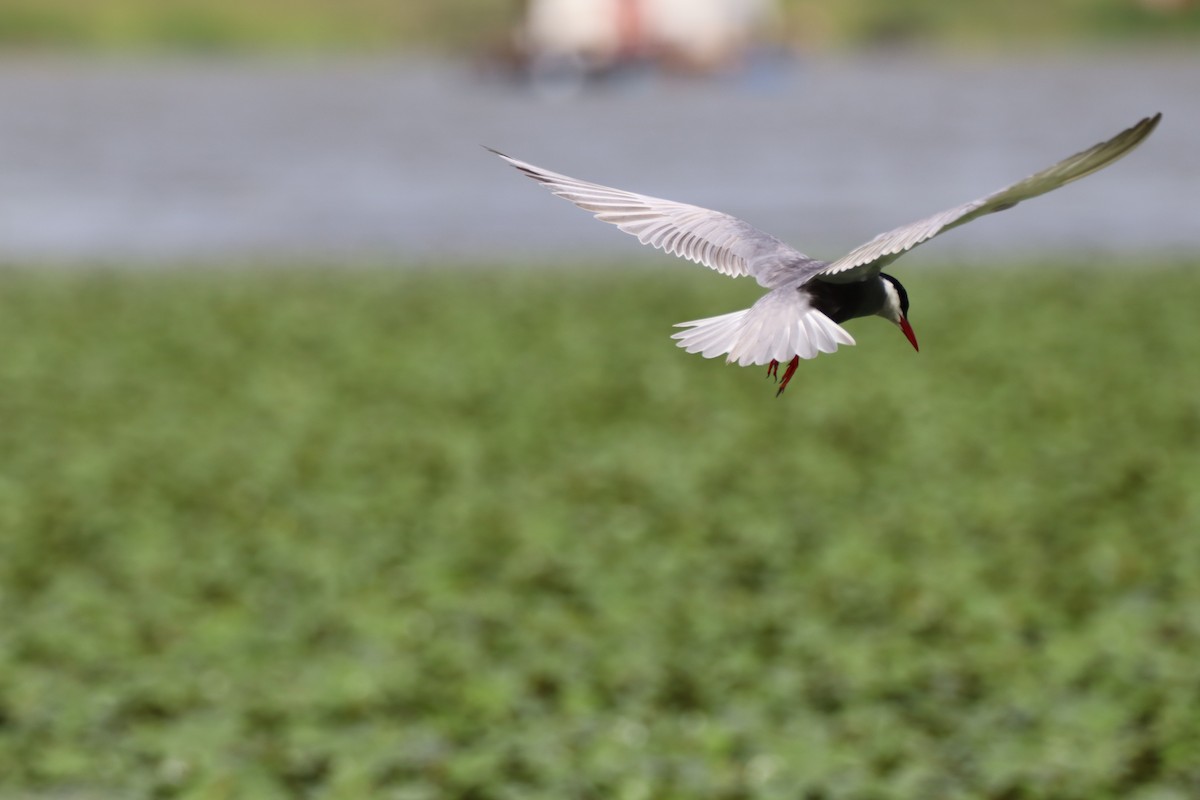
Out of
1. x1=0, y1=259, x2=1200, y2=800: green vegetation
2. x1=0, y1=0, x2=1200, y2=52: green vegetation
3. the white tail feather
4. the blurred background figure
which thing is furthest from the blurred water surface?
the white tail feather

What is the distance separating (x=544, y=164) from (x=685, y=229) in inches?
844

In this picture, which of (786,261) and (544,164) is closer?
(786,261)

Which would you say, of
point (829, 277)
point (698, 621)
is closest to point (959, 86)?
point (698, 621)

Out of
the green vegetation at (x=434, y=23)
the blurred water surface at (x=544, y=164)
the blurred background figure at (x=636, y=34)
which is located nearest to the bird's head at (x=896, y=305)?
the blurred water surface at (x=544, y=164)

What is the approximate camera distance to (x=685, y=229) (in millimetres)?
1146

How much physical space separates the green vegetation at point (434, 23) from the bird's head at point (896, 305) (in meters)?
54.2

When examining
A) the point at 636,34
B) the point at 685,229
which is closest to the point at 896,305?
the point at 685,229

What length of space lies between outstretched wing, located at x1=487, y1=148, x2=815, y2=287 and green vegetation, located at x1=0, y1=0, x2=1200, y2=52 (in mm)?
54038

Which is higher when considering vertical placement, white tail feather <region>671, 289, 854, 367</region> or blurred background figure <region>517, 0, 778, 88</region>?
blurred background figure <region>517, 0, 778, 88</region>

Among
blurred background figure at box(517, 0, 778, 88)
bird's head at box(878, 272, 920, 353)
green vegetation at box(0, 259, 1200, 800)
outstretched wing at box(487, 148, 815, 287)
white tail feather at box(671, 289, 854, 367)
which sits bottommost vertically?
green vegetation at box(0, 259, 1200, 800)

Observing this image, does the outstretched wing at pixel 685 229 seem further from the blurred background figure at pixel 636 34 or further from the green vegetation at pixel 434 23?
the green vegetation at pixel 434 23

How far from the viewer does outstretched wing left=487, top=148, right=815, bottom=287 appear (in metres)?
1.06

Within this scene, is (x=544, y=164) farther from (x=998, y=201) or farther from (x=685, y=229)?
(x=998, y=201)

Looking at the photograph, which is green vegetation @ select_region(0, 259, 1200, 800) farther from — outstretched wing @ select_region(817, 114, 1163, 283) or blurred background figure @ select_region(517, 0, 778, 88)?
blurred background figure @ select_region(517, 0, 778, 88)
